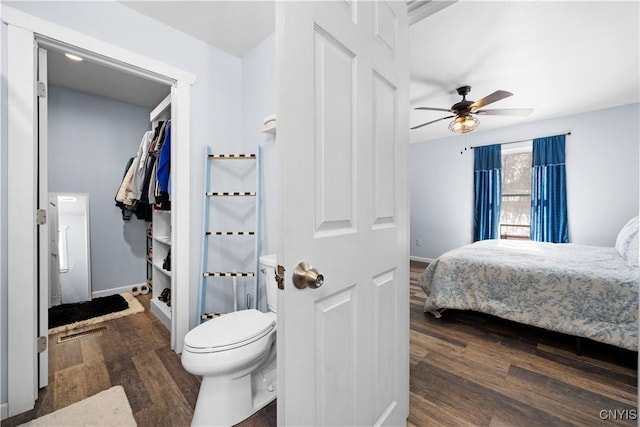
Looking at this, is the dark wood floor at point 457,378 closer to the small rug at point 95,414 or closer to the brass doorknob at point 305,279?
the small rug at point 95,414

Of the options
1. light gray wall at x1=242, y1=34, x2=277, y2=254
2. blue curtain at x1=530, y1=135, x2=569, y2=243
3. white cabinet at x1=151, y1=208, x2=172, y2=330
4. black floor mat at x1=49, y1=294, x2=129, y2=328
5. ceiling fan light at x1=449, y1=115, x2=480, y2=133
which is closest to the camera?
light gray wall at x1=242, y1=34, x2=277, y2=254

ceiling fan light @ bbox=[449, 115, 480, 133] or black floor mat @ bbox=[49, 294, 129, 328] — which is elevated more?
ceiling fan light @ bbox=[449, 115, 480, 133]

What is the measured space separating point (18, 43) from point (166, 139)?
881 millimetres

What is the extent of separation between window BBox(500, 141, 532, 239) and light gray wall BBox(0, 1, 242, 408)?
4.55 meters

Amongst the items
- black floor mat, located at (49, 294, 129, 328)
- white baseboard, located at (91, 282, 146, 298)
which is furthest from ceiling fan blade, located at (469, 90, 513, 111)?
white baseboard, located at (91, 282, 146, 298)

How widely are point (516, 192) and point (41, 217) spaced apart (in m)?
5.78

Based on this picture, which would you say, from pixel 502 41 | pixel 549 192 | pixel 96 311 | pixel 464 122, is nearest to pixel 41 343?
pixel 96 311

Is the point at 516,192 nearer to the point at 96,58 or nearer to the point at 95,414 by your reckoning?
the point at 96,58

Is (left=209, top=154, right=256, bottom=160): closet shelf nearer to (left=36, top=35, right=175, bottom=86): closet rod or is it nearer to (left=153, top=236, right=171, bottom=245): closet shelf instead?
(left=36, top=35, right=175, bottom=86): closet rod

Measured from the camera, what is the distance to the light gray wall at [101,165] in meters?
2.87

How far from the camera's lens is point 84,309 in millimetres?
2713

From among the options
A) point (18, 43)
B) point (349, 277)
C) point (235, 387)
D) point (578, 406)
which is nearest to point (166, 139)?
point (18, 43)

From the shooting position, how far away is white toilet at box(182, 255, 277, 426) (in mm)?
1247

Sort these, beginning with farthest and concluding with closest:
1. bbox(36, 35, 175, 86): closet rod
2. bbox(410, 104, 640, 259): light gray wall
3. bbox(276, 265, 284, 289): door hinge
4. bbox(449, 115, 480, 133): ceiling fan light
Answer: bbox(410, 104, 640, 259): light gray wall
bbox(449, 115, 480, 133): ceiling fan light
bbox(36, 35, 175, 86): closet rod
bbox(276, 265, 284, 289): door hinge
